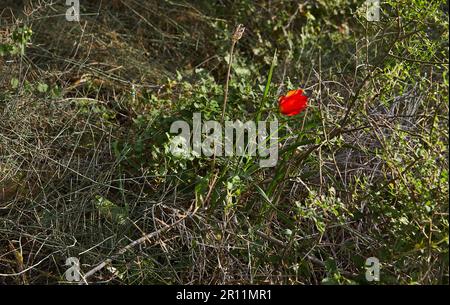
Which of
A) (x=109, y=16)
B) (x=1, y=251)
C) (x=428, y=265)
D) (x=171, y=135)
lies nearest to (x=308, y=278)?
(x=428, y=265)

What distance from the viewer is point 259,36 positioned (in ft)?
13.9

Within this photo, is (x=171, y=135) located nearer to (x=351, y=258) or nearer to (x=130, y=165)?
(x=130, y=165)

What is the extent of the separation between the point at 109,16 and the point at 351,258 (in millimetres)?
2219

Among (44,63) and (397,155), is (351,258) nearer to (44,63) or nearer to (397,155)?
(397,155)

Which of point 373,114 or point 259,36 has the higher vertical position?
point 259,36

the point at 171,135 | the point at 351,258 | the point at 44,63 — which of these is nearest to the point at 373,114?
the point at 351,258

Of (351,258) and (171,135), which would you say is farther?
(171,135)

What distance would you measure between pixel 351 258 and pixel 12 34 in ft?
6.11

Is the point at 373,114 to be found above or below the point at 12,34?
below

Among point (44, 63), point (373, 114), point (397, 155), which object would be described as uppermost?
point (44, 63)

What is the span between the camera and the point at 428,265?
93.1 inches
